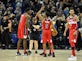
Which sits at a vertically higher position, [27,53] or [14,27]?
[14,27]

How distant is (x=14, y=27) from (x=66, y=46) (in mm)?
3028

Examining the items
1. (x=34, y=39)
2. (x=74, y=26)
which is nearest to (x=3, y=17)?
(x=34, y=39)

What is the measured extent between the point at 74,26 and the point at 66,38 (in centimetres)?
493

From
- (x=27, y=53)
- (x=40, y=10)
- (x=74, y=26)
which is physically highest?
(x=40, y=10)

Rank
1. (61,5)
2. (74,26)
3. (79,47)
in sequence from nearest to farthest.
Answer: (74,26) < (79,47) < (61,5)

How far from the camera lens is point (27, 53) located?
14.6 metres

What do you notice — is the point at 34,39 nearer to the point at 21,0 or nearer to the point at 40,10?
the point at 40,10

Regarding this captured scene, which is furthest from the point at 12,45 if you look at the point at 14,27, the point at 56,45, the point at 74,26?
the point at 74,26

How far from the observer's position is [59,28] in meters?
18.1

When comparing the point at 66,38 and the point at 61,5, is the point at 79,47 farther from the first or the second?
the point at 61,5

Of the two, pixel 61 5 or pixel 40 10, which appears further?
pixel 61 5

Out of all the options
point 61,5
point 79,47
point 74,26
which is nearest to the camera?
point 74,26

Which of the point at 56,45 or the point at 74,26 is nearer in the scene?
the point at 74,26

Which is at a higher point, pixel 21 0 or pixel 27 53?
pixel 21 0
